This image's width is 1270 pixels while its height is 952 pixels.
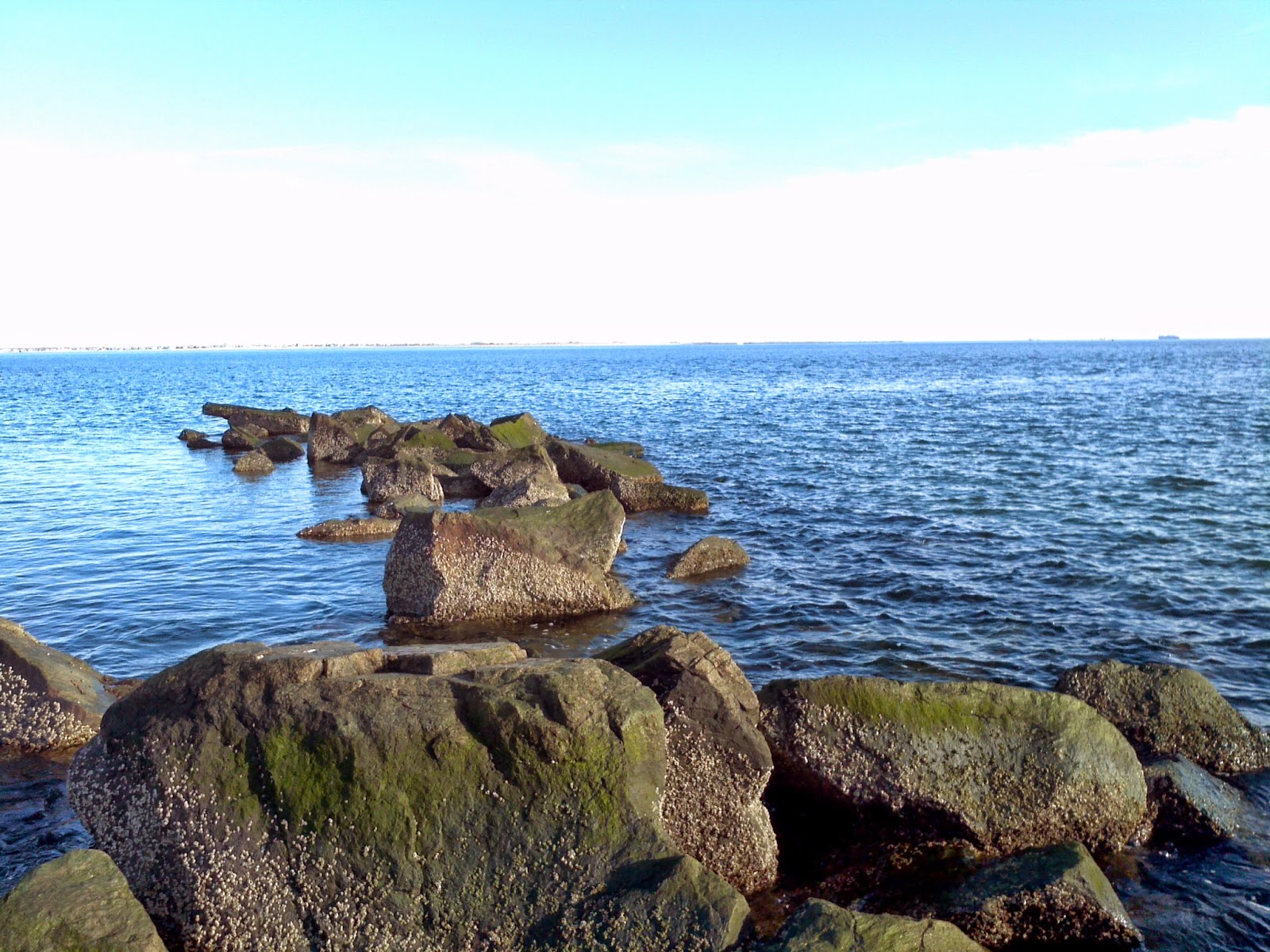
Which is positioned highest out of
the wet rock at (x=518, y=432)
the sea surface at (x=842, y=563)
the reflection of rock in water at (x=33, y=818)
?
the wet rock at (x=518, y=432)

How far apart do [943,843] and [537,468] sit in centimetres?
1739

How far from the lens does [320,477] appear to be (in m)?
31.8

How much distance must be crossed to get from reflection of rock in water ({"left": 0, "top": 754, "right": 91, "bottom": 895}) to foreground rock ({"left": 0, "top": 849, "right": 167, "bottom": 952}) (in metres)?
1.99

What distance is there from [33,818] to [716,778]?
6559 millimetres

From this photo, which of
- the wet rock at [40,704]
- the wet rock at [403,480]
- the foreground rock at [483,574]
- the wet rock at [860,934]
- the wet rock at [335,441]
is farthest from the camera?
the wet rock at [335,441]

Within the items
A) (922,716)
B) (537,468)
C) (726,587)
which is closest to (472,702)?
(922,716)

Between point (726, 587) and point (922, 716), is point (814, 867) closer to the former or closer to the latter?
point (922, 716)

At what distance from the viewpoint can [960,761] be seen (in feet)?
27.8

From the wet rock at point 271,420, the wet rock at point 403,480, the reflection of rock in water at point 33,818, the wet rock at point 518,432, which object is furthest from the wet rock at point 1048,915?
the wet rock at point 271,420

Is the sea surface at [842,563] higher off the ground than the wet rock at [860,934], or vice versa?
the wet rock at [860,934]

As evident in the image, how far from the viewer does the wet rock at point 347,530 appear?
70.1 feet

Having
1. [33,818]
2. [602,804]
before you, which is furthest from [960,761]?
[33,818]

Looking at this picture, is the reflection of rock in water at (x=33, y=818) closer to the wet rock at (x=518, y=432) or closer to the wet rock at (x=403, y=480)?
the wet rock at (x=403, y=480)

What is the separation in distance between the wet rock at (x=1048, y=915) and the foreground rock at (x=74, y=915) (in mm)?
5962
